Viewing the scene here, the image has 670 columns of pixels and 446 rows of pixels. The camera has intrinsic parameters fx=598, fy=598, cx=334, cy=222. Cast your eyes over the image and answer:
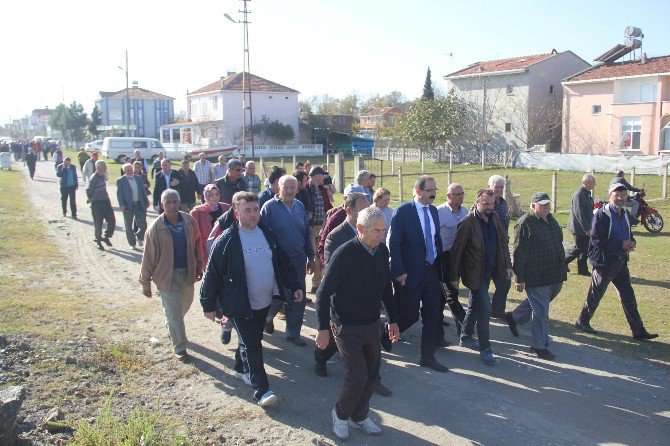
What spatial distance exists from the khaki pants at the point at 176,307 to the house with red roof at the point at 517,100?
40.1 m

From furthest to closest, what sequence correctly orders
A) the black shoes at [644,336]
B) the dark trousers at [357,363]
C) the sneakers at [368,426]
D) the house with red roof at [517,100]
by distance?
the house with red roof at [517,100] → the black shoes at [644,336] → the sneakers at [368,426] → the dark trousers at [357,363]

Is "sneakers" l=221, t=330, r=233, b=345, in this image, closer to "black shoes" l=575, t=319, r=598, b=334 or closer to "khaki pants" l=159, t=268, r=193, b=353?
"khaki pants" l=159, t=268, r=193, b=353

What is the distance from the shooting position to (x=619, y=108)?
1516 inches

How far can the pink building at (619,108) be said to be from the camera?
3656 centimetres

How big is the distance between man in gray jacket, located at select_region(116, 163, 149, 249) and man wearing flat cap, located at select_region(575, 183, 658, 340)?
8.90 m

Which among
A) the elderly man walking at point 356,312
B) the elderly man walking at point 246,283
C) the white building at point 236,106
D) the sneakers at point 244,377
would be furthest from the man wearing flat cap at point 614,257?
the white building at point 236,106

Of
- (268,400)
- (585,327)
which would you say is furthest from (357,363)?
(585,327)

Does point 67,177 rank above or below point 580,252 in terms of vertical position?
above

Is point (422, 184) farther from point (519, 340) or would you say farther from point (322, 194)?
point (322, 194)

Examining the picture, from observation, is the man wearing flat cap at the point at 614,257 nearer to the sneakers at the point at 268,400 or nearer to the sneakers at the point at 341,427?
the sneakers at the point at 341,427

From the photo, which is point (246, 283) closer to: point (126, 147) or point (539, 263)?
point (539, 263)

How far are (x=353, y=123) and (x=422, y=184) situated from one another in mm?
66685

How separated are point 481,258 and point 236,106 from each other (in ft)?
185

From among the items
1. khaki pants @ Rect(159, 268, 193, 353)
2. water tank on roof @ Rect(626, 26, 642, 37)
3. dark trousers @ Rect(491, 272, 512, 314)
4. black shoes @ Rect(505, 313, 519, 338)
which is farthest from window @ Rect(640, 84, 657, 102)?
khaki pants @ Rect(159, 268, 193, 353)
